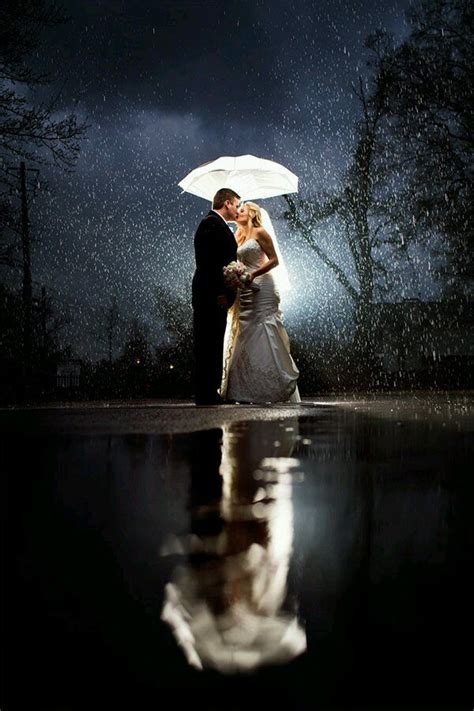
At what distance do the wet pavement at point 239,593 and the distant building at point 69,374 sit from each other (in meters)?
18.7

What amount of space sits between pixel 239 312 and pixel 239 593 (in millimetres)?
9350

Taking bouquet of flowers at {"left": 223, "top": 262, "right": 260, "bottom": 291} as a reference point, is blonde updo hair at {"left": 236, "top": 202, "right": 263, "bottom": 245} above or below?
above

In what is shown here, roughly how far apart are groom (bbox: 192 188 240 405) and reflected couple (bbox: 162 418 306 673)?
23.1 ft

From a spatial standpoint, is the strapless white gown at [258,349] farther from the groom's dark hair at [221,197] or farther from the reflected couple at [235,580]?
the reflected couple at [235,580]

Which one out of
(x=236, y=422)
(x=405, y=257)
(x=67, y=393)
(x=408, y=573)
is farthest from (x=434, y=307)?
(x=408, y=573)

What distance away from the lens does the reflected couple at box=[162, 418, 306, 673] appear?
24.8 inches

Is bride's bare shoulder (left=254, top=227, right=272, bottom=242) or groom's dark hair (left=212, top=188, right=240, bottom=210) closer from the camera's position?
groom's dark hair (left=212, top=188, right=240, bottom=210)

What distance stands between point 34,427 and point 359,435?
1.88 meters

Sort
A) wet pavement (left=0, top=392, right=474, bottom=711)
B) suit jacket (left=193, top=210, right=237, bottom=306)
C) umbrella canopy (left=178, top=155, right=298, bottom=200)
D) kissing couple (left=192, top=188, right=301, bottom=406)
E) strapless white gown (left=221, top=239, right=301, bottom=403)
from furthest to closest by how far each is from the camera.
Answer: umbrella canopy (left=178, top=155, right=298, bottom=200), strapless white gown (left=221, top=239, right=301, bottom=403), kissing couple (left=192, top=188, right=301, bottom=406), suit jacket (left=193, top=210, right=237, bottom=306), wet pavement (left=0, top=392, right=474, bottom=711)

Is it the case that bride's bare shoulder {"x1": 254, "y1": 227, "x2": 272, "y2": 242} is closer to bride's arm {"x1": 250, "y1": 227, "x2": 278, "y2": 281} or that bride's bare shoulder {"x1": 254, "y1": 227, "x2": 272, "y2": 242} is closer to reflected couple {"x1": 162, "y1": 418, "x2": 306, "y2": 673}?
bride's arm {"x1": 250, "y1": 227, "x2": 278, "y2": 281}

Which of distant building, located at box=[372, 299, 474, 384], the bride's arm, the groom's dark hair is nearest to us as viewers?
the groom's dark hair

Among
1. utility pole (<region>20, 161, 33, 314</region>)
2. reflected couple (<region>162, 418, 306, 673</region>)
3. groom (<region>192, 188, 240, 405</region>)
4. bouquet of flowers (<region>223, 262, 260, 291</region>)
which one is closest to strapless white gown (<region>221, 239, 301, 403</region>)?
groom (<region>192, 188, 240, 405</region>)

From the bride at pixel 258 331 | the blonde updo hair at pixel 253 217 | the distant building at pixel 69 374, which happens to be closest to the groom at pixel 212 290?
the blonde updo hair at pixel 253 217

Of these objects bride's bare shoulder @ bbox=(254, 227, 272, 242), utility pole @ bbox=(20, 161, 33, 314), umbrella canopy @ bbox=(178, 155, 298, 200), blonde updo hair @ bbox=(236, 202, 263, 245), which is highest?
utility pole @ bbox=(20, 161, 33, 314)
